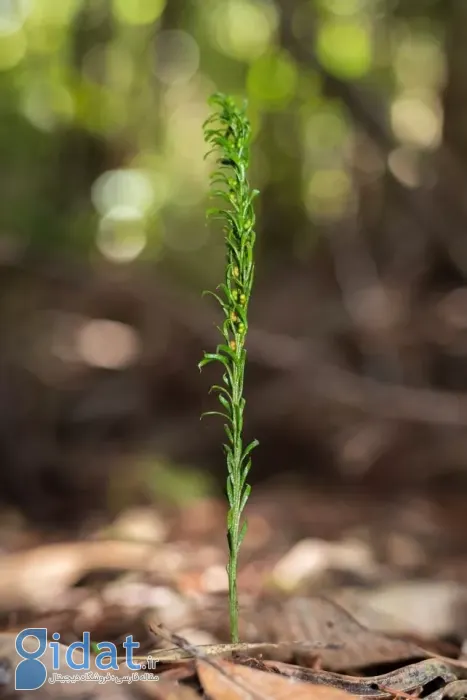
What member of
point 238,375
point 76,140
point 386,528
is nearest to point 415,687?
point 238,375

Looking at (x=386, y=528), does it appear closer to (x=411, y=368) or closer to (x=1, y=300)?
(x=411, y=368)

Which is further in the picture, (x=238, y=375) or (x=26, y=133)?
(x=26, y=133)

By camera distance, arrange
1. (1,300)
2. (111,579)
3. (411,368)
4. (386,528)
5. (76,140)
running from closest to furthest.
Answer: (111,579), (386,528), (411,368), (1,300), (76,140)

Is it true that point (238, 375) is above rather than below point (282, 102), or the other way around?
below

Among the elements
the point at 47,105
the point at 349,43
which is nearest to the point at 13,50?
the point at 47,105

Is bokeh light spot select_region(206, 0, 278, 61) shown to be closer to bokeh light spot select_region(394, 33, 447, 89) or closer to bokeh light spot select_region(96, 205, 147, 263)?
bokeh light spot select_region(394, 33, 447, 89)

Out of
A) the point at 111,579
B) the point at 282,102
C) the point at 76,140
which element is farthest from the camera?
the point at 76,140

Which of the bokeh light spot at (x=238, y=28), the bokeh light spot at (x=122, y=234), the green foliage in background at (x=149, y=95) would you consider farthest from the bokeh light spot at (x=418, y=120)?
the bokeh light spot at (x=122, y=234)
